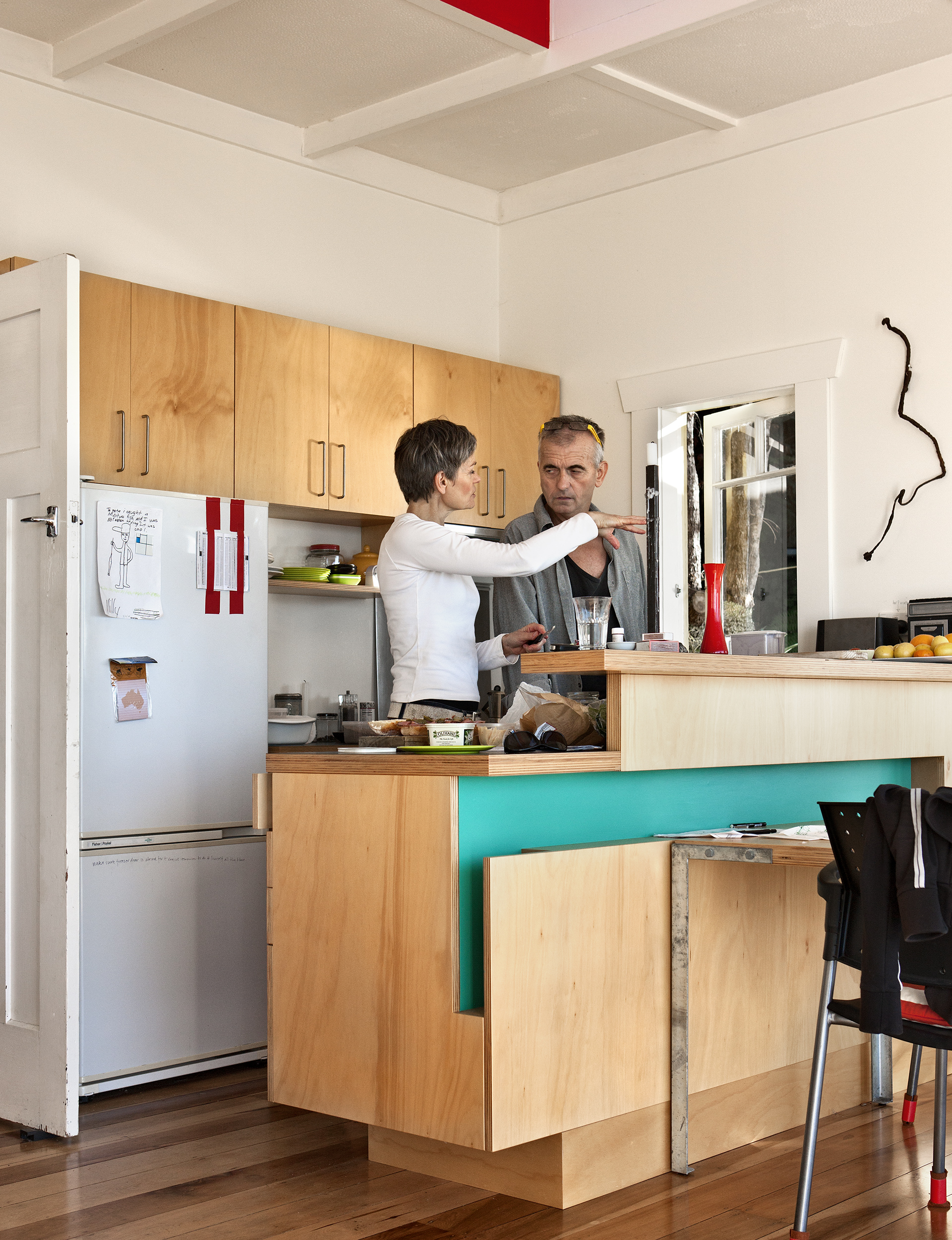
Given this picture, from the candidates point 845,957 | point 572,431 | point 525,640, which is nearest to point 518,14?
point 572,431

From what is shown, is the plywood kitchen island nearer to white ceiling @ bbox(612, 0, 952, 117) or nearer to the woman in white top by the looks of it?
the woman in white top

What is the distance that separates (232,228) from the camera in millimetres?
5312

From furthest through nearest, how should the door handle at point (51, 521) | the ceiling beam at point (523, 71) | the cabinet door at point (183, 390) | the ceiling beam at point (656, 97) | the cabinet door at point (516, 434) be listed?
the cabinet door at point (516, 434)
the ceiling beam at point (656, 97)
the cabinet door at point (183, 390)
the ceiling beam at point (523, 71)
the door handle at point (51, 521)

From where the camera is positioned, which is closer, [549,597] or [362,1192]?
[362,1192]

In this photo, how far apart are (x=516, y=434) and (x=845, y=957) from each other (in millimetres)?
3646

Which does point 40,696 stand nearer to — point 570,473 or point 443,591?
point 443,591

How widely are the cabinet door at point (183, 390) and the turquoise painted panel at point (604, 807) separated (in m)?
2.11

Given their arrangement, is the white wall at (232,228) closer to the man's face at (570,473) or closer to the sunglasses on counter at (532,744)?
the man's face at (570,473)

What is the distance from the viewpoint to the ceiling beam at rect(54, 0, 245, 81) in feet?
14.1

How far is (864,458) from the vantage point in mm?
4980

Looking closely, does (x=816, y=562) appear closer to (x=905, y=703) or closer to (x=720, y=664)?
(x=905, y=703)

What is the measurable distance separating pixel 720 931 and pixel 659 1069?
0.34 metres

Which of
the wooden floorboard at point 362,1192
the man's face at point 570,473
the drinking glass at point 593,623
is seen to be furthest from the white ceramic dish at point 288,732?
the drinking glass at point 593,623

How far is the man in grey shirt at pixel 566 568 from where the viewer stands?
12.7ft
